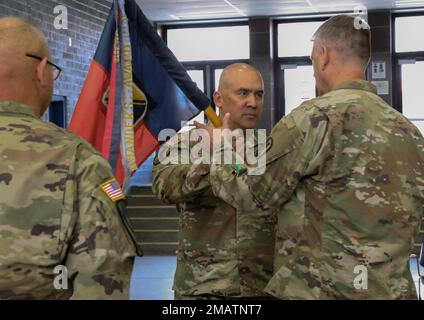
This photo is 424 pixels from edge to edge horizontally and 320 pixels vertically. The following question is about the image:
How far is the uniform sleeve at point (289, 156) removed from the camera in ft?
7.30

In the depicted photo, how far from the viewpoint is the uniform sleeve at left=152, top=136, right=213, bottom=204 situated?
110 inches

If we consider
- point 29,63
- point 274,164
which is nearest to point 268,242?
point 274,164

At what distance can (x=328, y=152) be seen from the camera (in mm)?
2221

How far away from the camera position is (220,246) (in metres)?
2.85

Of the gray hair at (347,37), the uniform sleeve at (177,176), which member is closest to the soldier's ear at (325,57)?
the gray hair at (347,37)

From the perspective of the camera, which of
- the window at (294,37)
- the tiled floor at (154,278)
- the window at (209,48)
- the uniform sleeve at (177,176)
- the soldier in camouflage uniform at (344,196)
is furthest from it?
the window at (209,48)

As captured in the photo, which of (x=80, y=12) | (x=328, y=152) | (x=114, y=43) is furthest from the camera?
(x=80, y=12)

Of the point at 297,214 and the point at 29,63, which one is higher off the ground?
the point at 29,63

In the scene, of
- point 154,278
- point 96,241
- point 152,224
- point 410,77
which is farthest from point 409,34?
point 96,241

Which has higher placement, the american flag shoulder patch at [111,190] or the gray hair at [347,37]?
the gray hair at [347,37]

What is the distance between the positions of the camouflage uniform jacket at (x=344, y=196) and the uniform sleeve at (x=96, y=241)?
690mm

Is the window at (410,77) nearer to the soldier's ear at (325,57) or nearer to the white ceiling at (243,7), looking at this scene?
the white ceiling at (243,7)

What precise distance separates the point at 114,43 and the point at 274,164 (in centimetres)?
161
